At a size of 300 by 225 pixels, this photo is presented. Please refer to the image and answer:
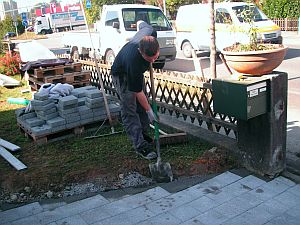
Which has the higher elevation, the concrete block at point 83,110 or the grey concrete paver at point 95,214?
the concrete block at point 83,110

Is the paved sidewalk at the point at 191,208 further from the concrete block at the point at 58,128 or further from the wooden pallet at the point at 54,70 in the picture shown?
the wooden pallet at the point at 54,70

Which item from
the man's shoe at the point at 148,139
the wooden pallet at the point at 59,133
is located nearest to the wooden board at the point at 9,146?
the wooden pallet at the point at 59,133

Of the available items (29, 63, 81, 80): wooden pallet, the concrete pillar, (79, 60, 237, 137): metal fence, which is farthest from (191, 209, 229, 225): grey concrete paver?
(29, 63, 81, 80): wooden pallet

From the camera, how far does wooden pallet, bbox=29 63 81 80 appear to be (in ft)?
27.0

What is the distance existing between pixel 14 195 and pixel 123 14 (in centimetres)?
927

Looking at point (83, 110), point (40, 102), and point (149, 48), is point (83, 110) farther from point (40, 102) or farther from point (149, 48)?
point (149, 48)

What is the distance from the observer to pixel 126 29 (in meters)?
12.0

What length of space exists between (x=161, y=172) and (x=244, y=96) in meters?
1.39

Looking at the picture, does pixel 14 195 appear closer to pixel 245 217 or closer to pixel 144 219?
pixel 144 219

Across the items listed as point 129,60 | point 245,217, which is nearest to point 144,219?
point 245,217

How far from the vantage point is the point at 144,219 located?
3.41m

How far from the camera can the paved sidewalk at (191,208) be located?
10.9ft

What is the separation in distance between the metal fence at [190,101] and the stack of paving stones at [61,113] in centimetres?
102

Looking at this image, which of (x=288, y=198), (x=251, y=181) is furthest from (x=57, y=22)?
(x=288, y=198)
